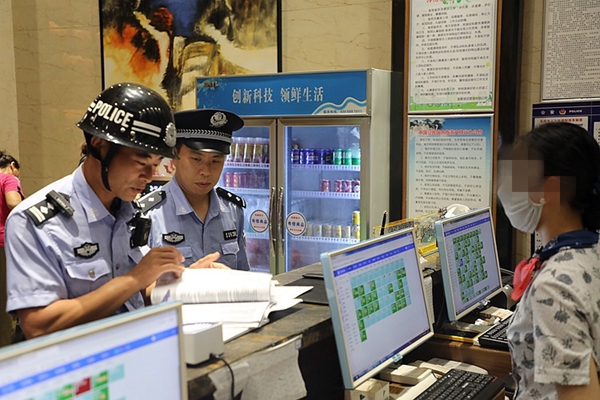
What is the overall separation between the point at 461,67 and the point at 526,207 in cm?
270

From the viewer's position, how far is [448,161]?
4293 mm

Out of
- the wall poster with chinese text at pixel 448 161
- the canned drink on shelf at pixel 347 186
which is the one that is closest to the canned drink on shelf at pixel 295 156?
the canned drink on shelf at pixel 347 186

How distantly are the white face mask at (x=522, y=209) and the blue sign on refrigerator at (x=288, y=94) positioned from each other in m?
2.48

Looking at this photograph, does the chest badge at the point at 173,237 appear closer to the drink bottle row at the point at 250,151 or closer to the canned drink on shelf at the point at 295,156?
the canned drink on shelf at the point at 295,156

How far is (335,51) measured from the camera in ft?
17.0

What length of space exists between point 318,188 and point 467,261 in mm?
2390

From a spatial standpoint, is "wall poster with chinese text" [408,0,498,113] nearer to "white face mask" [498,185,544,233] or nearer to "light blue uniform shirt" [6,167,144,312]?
"white face mask" [498,185,544,233]

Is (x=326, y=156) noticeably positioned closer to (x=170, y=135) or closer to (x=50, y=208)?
(x=170, y=135)

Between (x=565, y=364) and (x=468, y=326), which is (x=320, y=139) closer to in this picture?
(x=468, y=326)

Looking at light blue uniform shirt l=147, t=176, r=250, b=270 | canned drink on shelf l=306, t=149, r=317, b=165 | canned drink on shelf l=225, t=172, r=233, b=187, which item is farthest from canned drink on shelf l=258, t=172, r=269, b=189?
light blue uniform shirt l=147, t=176, r=250, b=270

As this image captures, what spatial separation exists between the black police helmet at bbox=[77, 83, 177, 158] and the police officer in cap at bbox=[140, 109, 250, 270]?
916mm

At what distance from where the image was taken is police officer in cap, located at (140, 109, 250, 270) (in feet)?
9.08

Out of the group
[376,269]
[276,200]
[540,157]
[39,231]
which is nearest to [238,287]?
[376,269]

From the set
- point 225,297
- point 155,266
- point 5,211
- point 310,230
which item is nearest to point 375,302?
point 225,297
